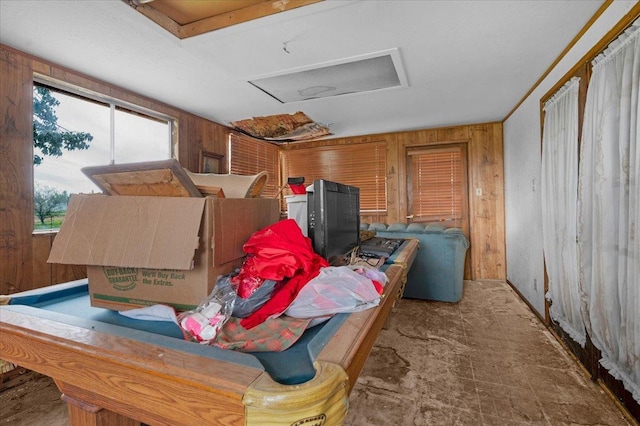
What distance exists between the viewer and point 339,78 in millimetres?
2635

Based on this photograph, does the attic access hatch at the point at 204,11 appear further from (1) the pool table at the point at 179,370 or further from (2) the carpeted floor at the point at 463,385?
(2) the carpeted floor at the point at 463,385

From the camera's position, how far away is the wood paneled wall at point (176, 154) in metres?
2.01

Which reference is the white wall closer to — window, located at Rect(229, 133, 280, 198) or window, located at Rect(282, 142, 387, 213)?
window, located at Rect(282, 142, 387, 213)

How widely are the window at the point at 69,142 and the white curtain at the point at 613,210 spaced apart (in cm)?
318

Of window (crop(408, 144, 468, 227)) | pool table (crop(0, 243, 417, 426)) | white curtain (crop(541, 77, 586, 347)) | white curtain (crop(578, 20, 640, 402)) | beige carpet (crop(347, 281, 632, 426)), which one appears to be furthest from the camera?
window (crop(408, 144, 468, 227))

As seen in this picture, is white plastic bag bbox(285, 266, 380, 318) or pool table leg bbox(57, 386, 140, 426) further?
white plastic bag bbox(285, 266, 380, 318)

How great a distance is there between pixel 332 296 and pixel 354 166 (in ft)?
13.4

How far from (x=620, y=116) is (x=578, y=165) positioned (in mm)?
501

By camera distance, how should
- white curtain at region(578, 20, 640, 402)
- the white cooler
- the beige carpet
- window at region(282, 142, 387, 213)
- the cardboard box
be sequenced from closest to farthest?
the cardboard box → white curtain at region(578, 20, 640, 402) → the beige carpet → the white cooler → window at region(282, 142, 387, 213)

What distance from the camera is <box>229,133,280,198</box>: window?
417 cm

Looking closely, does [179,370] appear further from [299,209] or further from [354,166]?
[354,166]

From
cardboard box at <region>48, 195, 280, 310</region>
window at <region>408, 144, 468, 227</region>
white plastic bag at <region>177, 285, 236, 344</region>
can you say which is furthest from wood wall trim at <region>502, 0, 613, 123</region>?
white plastic bag at <region>177, 285, 236, 344</region>

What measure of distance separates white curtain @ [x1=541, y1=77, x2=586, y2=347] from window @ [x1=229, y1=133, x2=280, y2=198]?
2910 millimetres

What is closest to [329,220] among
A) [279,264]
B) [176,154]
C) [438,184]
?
[279,264]
